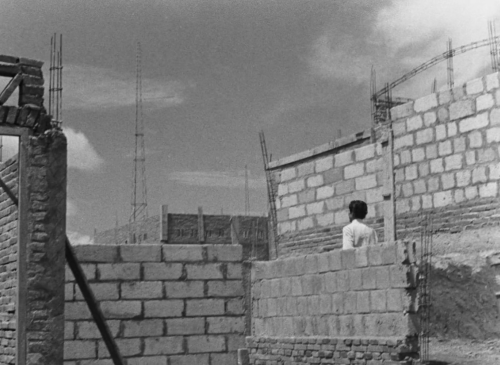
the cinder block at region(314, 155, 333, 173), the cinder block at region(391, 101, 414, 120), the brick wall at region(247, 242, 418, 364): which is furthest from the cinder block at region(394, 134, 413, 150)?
the brick wall at region(247, 242, 418, 364)

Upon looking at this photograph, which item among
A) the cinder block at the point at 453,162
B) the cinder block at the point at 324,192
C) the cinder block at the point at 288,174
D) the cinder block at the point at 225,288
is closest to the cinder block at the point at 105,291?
the cinder block at the point at 225,288

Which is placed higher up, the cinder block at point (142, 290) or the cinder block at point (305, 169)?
the cinder block at point (305, 169)

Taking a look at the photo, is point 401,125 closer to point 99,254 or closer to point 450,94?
point 450,94

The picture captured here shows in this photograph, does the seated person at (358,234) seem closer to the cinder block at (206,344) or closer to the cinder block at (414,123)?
the cinder block at (206,344)

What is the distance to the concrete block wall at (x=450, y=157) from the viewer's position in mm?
10547

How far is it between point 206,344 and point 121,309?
107 cm

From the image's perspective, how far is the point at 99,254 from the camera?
899 cm

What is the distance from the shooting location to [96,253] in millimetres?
8977

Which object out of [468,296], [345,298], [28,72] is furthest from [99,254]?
[468,296]

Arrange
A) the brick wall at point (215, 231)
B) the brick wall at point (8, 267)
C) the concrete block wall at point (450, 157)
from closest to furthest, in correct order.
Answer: the brick wall at point (8, 267) → the concrete block wall at point (450, 157) → the brick wall at point (215, 231)

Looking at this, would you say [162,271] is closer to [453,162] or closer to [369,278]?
[369,278]

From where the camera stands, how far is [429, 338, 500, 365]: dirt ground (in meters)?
9.73

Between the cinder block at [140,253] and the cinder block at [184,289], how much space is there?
1.11ft

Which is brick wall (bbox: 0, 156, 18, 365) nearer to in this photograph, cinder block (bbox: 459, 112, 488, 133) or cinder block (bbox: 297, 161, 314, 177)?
cinder block (bbox: 459, 112, 488, 133)
